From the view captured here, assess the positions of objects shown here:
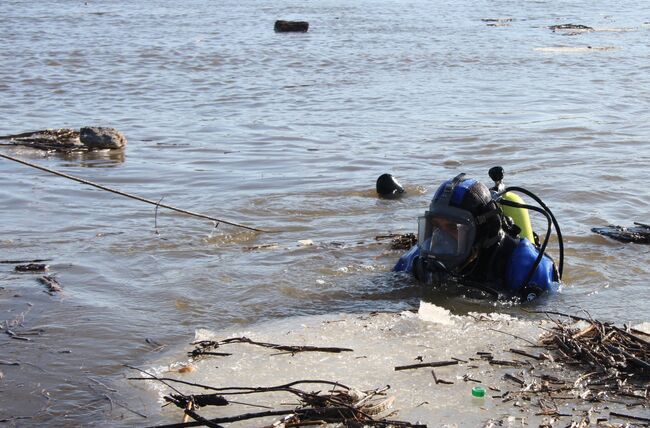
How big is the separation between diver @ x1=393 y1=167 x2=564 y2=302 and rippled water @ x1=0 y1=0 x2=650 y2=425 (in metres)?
0.20

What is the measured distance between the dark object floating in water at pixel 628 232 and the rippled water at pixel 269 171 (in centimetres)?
10

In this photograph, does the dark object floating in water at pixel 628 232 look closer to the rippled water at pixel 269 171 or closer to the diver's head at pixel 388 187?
the rippled water at pixel 269 171

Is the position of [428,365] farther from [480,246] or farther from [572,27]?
[572,27]

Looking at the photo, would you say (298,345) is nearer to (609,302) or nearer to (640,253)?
(609,302)

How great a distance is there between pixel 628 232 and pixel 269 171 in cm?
410

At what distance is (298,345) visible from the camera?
5305mm

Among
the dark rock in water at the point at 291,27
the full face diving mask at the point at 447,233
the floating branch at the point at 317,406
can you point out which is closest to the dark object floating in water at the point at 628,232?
the full face diving mask at the point at 447,233

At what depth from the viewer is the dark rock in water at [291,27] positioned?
26.6 metres

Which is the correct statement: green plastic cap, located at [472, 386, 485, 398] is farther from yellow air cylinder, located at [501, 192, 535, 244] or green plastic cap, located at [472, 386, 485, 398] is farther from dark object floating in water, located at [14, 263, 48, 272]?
dark object floating in water, located at [14, 263, 48, 272]

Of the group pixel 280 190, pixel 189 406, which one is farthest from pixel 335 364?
pixel 280 190

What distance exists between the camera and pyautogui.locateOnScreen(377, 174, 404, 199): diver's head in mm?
9312

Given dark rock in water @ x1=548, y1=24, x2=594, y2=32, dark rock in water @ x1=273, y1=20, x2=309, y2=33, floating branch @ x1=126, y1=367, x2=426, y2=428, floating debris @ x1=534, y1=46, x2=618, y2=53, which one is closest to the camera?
floating branch @ x1=126, y1=367, x2=426, y2=428

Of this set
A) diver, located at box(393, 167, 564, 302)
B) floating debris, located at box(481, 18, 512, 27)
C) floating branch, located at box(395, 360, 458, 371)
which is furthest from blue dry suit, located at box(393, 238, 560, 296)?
floating debris, located at box(481, 18, 512, 27)

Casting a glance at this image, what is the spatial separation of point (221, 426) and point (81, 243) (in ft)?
13.5
